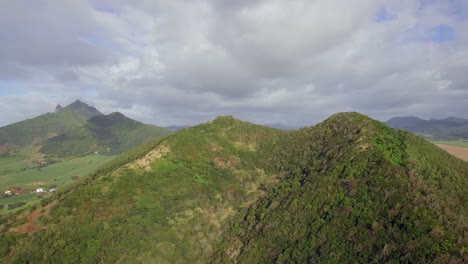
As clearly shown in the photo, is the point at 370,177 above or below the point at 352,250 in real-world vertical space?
above

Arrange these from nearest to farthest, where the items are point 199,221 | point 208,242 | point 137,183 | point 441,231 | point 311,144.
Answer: point 441,231 < point 208,242 < point 199,221 < point 137,183 < point 311,144

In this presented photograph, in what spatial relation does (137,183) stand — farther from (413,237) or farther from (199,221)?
(413,237)

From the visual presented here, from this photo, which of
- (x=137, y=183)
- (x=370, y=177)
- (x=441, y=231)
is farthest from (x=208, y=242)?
(x=441, y=231)

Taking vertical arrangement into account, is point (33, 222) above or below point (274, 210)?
above

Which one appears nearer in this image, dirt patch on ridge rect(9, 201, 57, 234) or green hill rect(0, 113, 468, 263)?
green hill rect(0, 113, 468, 263)

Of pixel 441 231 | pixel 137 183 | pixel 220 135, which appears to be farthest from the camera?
pixel 220 135

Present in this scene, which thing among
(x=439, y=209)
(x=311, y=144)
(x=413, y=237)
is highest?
(x=311, y=144)

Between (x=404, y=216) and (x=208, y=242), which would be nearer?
(x=404, y=216)

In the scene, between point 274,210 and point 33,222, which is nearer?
point 33,222
